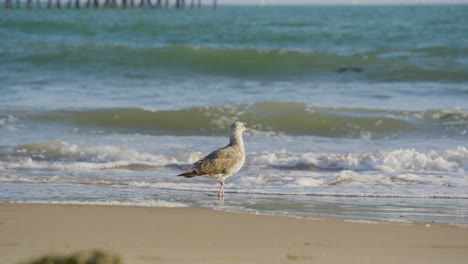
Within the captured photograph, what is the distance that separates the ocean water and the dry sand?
1.35 feet

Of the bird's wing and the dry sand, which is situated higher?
the bird's wing

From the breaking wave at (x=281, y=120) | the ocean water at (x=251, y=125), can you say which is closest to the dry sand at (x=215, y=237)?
the ocean water at (x=251, y=125)

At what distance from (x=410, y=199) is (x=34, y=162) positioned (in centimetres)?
418

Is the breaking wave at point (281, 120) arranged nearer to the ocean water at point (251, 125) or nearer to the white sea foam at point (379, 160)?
the ocean water at point (251, 125)

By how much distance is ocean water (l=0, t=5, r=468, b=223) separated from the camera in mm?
6082

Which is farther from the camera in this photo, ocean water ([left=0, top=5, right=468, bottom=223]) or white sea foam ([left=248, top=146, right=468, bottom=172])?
white sea foam ([left=248, top=146, right=468, bottom=172])

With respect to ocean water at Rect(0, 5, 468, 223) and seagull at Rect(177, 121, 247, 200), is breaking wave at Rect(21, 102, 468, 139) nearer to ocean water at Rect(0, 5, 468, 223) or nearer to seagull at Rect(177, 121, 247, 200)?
ocean water at Rect(0, 5, 468, 223)

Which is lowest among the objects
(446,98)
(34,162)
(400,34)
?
(34,162)

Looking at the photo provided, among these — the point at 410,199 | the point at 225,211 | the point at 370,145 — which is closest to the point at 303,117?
the point at 370,145

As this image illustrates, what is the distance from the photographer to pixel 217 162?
6133mm

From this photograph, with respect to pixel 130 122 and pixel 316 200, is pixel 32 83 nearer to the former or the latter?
pixel 130 122

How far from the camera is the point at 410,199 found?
5.87m

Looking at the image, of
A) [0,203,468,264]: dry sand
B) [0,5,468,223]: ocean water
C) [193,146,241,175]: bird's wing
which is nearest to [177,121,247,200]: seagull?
[193,146,241,175]: bird's wing

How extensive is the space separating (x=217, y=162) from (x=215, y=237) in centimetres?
184
